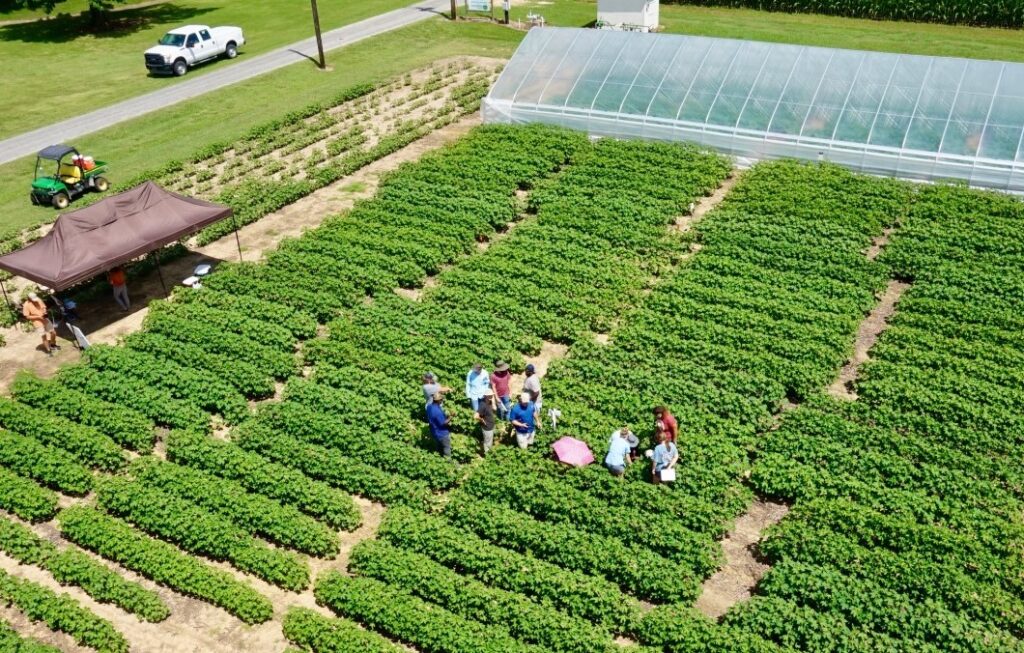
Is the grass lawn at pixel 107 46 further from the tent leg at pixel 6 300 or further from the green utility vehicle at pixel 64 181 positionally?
the tent leg at pixel 6 300

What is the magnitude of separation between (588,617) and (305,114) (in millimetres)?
31253

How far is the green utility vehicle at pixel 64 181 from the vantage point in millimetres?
31812

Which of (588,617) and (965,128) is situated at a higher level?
(965,128)

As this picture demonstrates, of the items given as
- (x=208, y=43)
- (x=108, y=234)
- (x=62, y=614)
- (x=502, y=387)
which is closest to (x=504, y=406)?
(x=502, y=387)

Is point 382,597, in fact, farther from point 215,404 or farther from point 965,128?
point 965,128

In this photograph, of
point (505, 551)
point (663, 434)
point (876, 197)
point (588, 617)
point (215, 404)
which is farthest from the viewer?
point (876, 197)

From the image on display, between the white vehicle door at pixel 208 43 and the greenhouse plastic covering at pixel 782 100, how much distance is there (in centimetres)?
2034

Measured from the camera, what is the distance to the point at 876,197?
29.8 meters

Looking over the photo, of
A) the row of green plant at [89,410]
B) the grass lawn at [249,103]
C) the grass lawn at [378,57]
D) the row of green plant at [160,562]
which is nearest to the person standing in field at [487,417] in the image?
the row of green plant at [160,562]

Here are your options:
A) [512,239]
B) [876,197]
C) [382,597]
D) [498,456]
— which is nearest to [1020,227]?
[876,197]

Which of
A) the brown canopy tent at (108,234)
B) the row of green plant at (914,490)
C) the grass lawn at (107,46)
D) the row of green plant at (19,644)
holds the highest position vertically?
the brown canopy tent at (108,234)

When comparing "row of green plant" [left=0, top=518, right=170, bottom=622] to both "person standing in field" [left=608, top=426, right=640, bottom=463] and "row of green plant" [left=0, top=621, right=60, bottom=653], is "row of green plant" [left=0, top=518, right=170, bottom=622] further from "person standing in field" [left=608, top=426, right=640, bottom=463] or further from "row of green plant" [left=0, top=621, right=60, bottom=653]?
"person standing in field" [left=608, top=426, right=640, bottom=463]

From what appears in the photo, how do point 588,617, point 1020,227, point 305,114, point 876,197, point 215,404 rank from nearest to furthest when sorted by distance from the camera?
1. point 588,617
2. point 215,404
3. point 1020,227
4. point 876,197
5. point 305,114

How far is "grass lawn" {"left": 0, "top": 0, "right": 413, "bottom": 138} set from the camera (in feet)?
143
